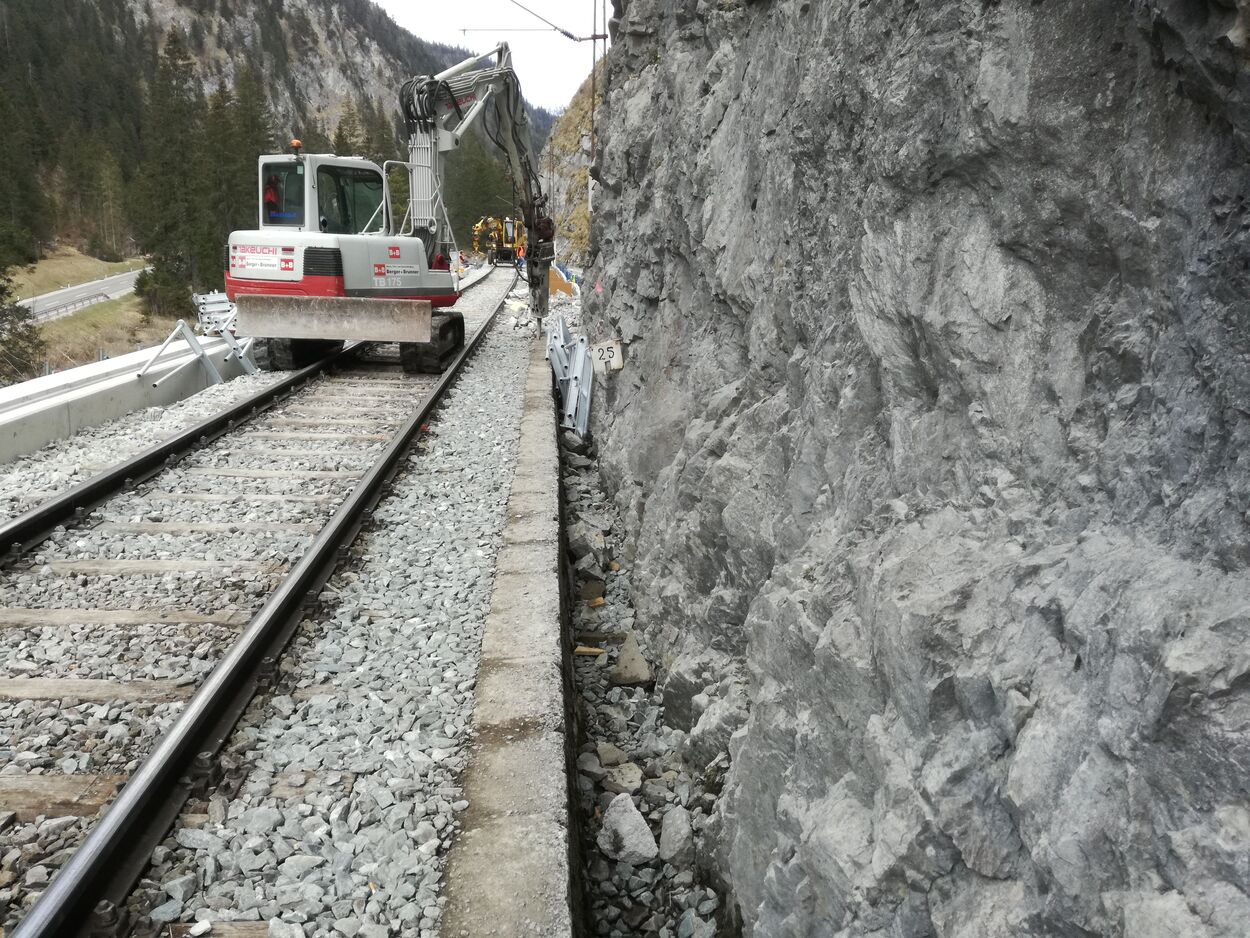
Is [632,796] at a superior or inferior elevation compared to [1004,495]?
inferior

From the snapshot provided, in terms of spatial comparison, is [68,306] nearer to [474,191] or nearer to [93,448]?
[474,191]

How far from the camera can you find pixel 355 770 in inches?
138

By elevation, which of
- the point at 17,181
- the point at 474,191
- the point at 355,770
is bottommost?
the point at 355,770

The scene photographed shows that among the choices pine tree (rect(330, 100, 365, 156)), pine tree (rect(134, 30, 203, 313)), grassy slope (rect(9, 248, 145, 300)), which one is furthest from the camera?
pine tree (rect(330, 100, 365, 156))

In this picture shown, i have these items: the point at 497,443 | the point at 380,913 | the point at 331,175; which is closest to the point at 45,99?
the point at 331,175

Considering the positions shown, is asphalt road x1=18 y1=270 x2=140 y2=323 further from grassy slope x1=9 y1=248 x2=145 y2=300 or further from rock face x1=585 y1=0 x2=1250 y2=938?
rock face x1=585 y1=0 x2=1250 y2=938

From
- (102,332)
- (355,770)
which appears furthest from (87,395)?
(102,332)

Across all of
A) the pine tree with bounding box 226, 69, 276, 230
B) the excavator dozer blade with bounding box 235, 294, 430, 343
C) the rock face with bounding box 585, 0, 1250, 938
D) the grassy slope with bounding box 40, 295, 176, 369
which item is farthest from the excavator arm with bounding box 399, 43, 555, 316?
the pine tree with bounding box 226, 69, 276, 230

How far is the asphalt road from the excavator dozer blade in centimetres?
3753

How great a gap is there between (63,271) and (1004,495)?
3037 inches

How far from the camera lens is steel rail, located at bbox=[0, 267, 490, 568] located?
5383mm

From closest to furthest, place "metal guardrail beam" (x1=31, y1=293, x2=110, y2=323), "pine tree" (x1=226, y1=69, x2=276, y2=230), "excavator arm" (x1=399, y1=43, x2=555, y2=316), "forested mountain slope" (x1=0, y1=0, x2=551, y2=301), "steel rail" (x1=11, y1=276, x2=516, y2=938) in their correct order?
"steel rail" (x1=11, y1=276, x2=516, y2=938) → "excavator arm" (x1=399, y1=43, x2=555, y2=316) → "metal guardrail beam" (x1=31, y1=293, x2=110, y2=323) → "forested mountain slope" (x1=0, y1=0, x2=551, y2=301) → "pine tree" (x1=226, y1=69, x2=276, y2=230)

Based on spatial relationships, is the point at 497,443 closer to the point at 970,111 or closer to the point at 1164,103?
the point at 970,111

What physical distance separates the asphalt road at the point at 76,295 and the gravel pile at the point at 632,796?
150 ft
